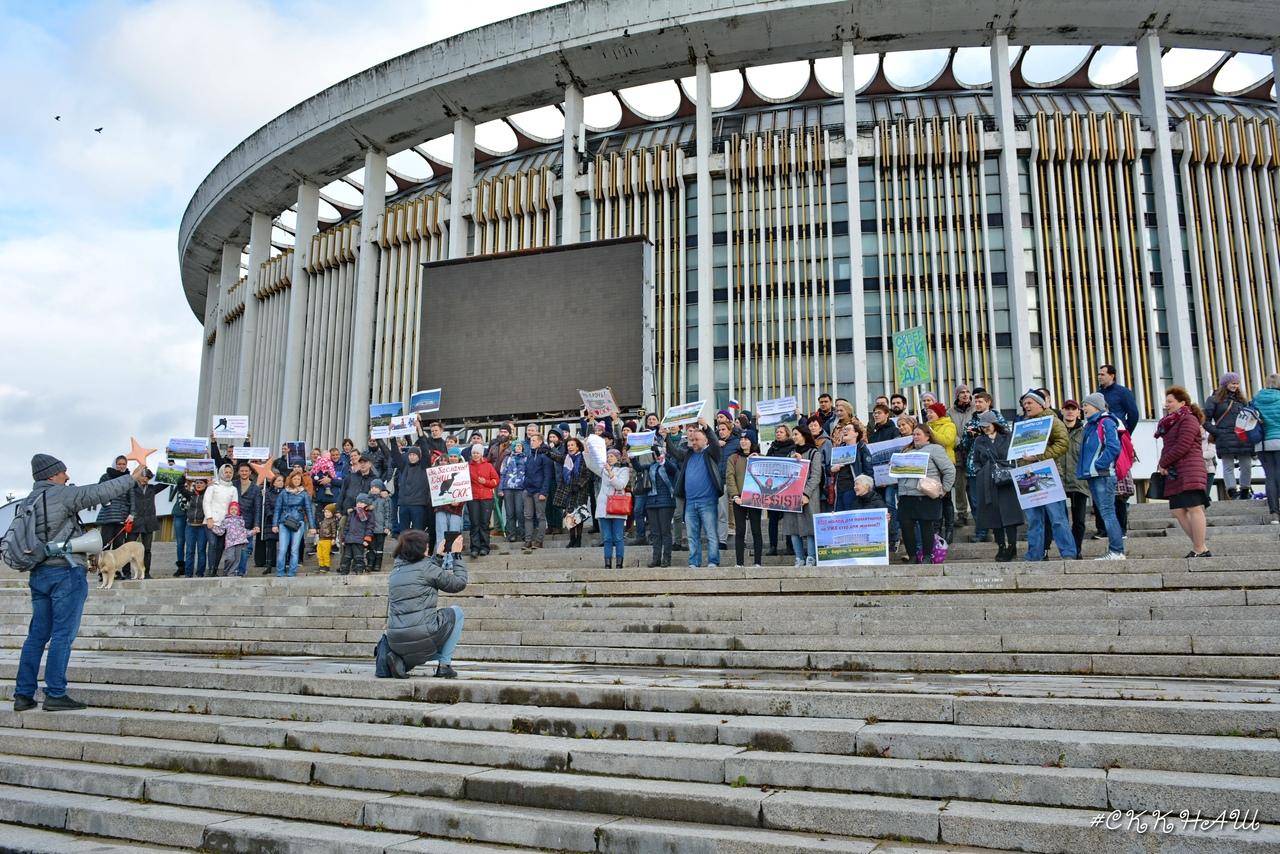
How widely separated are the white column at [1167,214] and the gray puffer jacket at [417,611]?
20323mm

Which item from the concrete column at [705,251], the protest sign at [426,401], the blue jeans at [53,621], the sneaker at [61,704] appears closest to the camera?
the blue jeans at [53,621]

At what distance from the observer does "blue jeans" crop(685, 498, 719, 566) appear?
36.1 ft

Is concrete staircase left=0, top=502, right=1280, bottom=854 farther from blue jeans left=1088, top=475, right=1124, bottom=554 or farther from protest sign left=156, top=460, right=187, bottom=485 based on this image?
protest sign left=156, top=460, right=187, bottom=485

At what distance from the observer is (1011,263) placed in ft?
A: 74.8

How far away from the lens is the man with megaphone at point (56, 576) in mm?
6754

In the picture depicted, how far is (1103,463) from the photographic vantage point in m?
9.18

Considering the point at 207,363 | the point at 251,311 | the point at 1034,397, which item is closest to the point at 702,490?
the point at 1034,397

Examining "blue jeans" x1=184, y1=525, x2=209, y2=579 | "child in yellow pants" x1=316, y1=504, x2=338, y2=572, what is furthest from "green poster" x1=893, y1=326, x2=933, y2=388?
"blue jeans" x1=184, y1=525, x2=209, y2=579

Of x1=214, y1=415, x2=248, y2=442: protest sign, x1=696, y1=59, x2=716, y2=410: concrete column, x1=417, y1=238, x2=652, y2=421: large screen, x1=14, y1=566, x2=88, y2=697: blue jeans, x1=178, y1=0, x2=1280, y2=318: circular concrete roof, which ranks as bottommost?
x1=14, y1=566, x2=88, y2=697: blue jeans

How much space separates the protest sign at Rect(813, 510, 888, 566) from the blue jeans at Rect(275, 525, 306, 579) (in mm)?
7566

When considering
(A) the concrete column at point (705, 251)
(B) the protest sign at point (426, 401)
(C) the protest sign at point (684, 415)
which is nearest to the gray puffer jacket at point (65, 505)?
(C) the protest sign at point (684, 415)

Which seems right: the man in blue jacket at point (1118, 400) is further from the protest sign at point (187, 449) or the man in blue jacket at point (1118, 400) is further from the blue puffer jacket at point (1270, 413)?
the protest sign at point (187, 449)

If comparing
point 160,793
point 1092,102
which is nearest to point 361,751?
point 160,793

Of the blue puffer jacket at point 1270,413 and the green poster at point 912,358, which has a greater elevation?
the green poster at point 912,358
